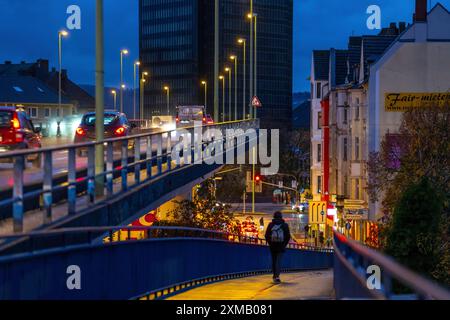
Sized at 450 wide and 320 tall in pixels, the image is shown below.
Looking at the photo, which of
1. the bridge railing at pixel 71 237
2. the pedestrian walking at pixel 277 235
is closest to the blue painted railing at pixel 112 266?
the bridge railing at pixel 71 237

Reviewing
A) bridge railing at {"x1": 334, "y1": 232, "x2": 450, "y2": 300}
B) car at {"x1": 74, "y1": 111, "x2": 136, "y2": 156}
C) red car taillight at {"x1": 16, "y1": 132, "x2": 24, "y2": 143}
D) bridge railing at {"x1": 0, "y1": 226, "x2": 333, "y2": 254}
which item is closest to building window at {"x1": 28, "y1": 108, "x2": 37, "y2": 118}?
car at {"x1": 74, "y1": 111, "x2": 136, "y2": 156}

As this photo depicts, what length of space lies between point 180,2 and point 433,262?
148 m

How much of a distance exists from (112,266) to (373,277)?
584 cm

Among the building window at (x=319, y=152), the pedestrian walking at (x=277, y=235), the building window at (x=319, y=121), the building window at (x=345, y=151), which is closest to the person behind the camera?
the pedestrian walking at (x=277, y=235)

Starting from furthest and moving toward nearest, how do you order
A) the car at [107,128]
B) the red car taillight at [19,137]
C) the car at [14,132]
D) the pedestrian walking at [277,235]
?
the car at [107,128] → the red car taillight at [19,137] → the car at [14,132] → the pedestrian walking at [277,235]

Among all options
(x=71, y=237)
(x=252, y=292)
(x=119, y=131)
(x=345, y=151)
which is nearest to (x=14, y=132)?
(x=119, y=131)

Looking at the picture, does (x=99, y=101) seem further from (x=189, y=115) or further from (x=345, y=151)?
(x=345, y=151)

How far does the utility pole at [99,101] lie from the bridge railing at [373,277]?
605 cm

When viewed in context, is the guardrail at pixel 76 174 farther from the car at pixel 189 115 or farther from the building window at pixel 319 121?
the building window at pixel 319 121

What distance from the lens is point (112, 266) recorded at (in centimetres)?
1440

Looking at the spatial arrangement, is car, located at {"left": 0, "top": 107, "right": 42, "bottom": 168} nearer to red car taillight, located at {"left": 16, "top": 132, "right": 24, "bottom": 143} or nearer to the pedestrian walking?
red car taillight, located at {"left": 16, "top": 132, "right": 24, "bottom": 143}

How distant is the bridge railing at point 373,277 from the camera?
5844 mm

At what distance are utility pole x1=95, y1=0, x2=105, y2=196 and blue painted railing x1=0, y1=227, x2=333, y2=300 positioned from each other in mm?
1348
